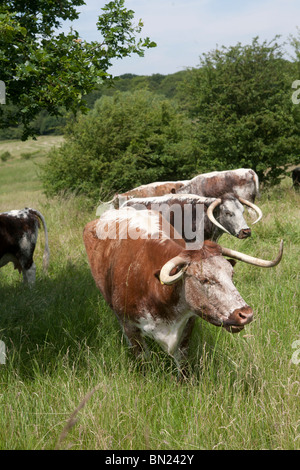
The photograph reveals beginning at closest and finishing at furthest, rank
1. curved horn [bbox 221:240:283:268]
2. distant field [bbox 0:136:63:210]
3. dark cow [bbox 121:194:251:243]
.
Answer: curved horn [bbox 221:240:283:268] → dark cow [bbox 121:194:251:243] → distant field [bbox 0:136:63:210]

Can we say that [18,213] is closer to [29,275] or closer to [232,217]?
[29,275]

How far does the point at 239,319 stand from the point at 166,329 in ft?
2.47

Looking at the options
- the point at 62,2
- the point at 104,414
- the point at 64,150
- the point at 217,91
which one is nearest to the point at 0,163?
the point at 64,150

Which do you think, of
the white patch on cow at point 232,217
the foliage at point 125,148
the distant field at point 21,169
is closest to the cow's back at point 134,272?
the white patch on cow at point 232,217

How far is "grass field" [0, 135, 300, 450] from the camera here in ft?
7.76

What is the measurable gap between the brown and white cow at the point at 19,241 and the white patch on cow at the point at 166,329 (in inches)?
120

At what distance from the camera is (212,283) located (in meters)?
2.52

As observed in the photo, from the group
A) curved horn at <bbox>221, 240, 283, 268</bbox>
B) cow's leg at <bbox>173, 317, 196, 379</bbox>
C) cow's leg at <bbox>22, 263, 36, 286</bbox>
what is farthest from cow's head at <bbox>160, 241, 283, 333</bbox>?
cow's leg at <bbox>22, 263, 36, 286</bbox>

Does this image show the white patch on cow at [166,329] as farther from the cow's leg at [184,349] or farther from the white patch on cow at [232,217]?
the white patch on cow at [232,217]

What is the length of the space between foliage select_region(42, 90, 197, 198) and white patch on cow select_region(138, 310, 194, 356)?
8.84 meters

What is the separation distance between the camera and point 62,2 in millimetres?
4918

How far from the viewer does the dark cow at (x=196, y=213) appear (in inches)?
186

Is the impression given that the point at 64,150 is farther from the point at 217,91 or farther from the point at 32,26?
the point at 32,26

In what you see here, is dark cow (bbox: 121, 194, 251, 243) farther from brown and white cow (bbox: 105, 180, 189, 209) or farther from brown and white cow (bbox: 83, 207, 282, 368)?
brown and white cow (bbox: 105, 180, 189, 209)
